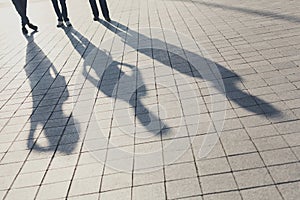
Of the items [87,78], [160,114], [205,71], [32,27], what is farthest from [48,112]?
[32,27]

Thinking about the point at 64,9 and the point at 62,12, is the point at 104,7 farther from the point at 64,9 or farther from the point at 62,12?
→ the point at 62,12

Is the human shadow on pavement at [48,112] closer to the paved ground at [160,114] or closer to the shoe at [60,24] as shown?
the paved ground at [160,114]

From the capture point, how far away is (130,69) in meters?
5.32

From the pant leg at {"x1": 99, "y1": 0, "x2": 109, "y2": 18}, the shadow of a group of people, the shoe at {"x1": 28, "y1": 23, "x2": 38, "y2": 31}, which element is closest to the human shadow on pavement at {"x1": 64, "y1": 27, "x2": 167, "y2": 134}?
the shadow of a group of people

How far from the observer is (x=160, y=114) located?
12.6 feet

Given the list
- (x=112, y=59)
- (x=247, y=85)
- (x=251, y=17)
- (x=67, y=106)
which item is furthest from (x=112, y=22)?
(x=247, y=85)

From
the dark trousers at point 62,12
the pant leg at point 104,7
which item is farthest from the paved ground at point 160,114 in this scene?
the dark trousers at point 62,12

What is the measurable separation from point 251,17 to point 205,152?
5277 millimetres

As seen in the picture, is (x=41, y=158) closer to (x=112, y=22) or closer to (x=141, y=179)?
(x=141, y=179)

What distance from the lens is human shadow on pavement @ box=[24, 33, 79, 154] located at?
364 centimetres

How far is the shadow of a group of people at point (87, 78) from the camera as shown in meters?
3.76

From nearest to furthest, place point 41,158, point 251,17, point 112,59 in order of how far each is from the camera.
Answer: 1. point 41,158
2. point 112,59
3. point 251,17

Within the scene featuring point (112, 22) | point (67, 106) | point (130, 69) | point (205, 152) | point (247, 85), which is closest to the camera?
point (205, 152)

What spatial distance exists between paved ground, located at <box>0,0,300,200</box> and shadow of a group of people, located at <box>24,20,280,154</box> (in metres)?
0.02
